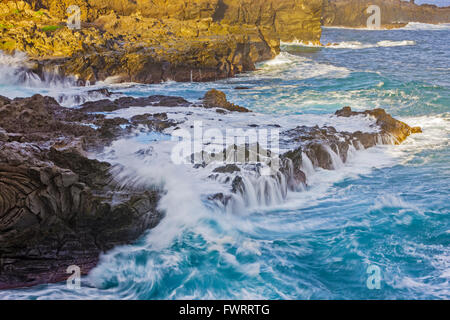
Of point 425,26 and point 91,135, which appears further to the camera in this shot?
point 425,26

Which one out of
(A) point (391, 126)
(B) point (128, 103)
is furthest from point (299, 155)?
(B) point (128, 103)

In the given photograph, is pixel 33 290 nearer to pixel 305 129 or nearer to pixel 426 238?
pixel 426 238

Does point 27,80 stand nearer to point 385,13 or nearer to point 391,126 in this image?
point 391,126

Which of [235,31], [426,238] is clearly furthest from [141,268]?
[235,31]

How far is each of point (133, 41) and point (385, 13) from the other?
173ft

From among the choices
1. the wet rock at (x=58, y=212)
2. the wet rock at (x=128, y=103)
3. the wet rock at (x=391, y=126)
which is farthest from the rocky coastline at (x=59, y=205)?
the wet rock at (x=391, y=126)

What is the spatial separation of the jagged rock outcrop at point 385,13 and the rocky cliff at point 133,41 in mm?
32158

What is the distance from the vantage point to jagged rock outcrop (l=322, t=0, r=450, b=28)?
2307 inches

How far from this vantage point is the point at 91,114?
11.1m

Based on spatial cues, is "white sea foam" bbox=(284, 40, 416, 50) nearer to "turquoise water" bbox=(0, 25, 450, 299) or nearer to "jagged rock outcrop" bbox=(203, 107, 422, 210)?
"jagged rock outcrop" bbox=(203, 107, 422, 210)

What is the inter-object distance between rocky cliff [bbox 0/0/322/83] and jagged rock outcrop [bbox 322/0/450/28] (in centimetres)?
3216

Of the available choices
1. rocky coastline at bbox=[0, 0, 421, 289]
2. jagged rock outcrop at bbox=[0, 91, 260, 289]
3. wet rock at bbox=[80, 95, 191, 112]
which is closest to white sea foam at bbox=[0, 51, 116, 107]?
rocky coastline at bbox=[0, 0, 421, 289]

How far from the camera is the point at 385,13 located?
63875 mm

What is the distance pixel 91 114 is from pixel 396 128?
8033mm
